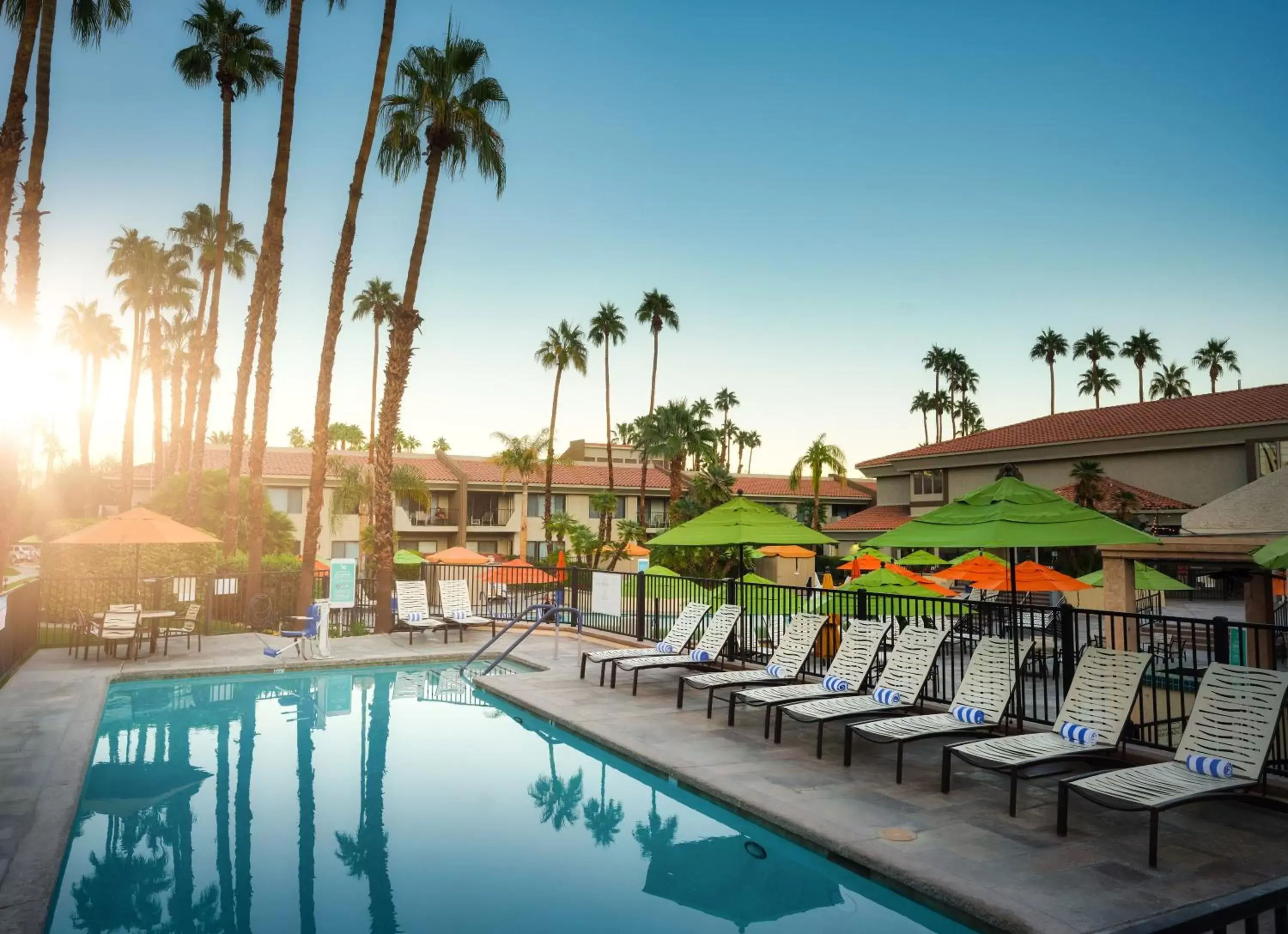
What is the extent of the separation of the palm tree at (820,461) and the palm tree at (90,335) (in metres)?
60.9

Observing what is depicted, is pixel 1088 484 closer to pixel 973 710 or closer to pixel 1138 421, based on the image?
pixel 1138 421

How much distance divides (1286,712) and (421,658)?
1352 centimetres

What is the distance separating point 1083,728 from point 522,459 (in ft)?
147

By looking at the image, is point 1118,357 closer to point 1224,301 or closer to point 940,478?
point 940,478

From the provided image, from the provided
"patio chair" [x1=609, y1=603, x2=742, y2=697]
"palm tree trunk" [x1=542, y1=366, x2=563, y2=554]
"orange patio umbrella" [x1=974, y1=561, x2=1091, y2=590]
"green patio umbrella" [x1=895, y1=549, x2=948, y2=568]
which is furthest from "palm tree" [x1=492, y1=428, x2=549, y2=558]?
"patio chair" [x1=609, y1=603, x2=742, y2=697]

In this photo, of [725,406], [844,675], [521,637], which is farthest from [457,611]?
[725,406]

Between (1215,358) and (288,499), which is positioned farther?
(1215,358)

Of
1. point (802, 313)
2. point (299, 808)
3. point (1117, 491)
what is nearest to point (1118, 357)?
point (1117, 491)

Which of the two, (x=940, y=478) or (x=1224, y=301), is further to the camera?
(x=940, y=478)

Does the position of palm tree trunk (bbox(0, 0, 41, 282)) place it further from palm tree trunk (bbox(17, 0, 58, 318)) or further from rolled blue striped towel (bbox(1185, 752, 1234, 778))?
rolled blue striped towel (bbox(1185, 752, 1234, 778))

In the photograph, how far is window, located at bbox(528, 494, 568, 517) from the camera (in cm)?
5219

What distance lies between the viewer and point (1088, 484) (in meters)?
32.1

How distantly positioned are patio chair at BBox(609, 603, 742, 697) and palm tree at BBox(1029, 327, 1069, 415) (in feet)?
266

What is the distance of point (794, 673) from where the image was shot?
35.5ft
